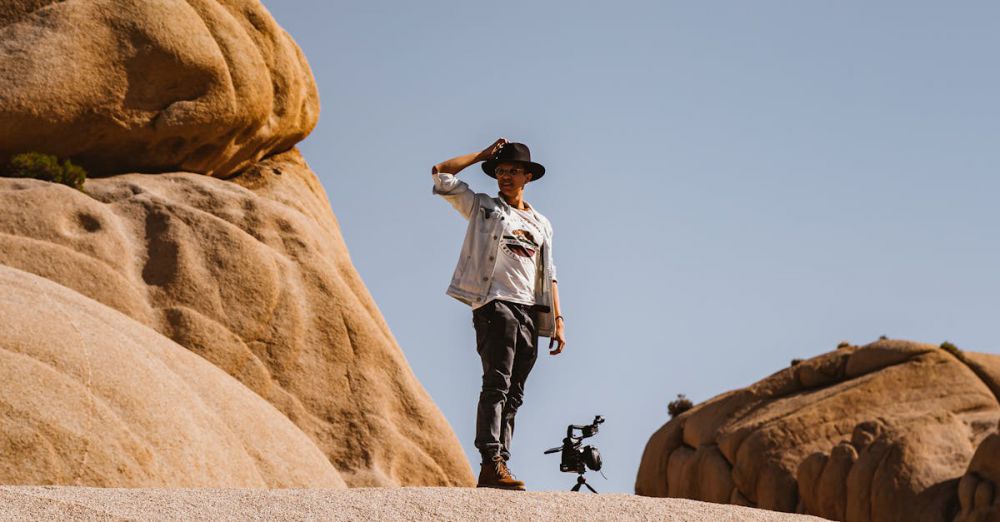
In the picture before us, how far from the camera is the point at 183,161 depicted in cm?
2352

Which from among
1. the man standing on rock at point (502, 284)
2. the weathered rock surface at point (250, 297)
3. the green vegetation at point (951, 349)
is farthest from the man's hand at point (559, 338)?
the green vegetation at point (951, 349)

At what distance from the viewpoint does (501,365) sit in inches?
362

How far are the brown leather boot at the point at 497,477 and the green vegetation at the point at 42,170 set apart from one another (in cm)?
1399

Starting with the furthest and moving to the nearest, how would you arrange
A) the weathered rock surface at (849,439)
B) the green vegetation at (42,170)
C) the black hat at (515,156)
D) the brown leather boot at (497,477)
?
the weathered rock surface at (849,439) < the green vegetation at (42,170) < the black hat at (515,156) < the brown leather boot at (497,477)

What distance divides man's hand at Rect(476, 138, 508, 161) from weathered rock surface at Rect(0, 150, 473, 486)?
33.1 feet

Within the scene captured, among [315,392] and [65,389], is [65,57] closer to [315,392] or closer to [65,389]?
[315,392]

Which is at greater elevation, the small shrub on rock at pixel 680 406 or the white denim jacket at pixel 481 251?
the small shrub on rock at pixel 680 406

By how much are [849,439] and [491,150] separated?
21.1 metres

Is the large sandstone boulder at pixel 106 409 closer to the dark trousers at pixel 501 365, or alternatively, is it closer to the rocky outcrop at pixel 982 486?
the dark trousers at pixel 501 365

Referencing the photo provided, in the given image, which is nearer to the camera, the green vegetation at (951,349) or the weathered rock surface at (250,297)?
the weathered rock surface at (250,297)

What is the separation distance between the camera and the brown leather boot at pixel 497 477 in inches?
353

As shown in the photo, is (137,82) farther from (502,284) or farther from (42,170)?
(502,284)

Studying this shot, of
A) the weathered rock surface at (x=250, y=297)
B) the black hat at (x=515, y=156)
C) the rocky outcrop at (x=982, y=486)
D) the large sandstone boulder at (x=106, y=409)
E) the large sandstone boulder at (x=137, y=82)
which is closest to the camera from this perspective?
the black hat at (x=515, y=156)

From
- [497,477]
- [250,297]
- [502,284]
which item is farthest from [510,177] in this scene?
[250,297]
